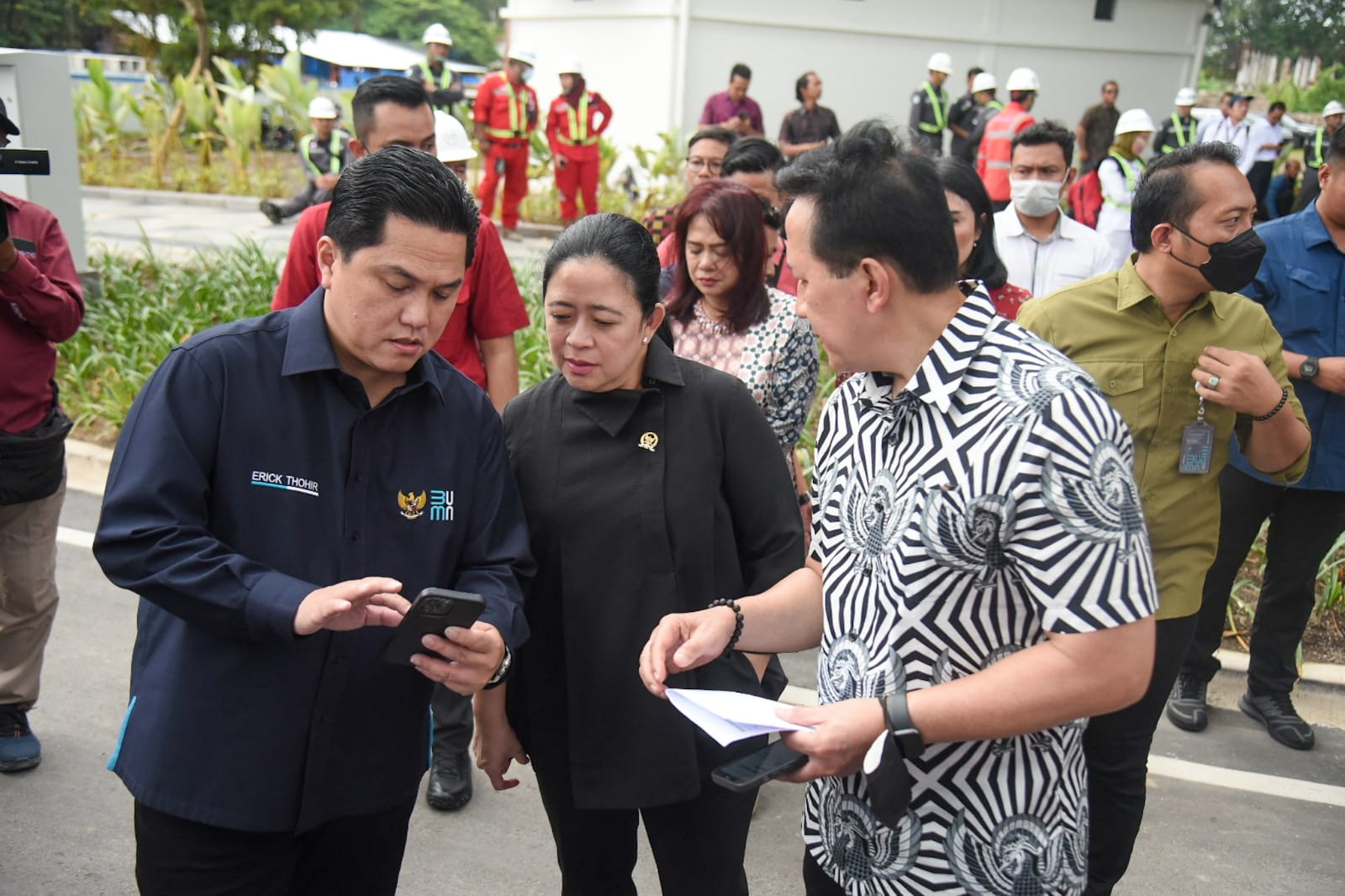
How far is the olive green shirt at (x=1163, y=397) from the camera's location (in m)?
2.97

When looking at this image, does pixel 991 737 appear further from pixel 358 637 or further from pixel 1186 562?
pixel 1186 562

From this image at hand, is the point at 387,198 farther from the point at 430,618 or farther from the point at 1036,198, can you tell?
the point at 1036,198

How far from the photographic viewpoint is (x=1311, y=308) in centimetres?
399

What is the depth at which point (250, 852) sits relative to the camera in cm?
206

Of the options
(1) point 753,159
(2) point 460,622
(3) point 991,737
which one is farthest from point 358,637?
(1) point 753,159

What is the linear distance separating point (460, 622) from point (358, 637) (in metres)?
0.25

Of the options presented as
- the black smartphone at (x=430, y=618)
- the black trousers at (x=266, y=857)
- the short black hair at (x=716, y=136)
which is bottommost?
the black trousers at (x=266, y=857)

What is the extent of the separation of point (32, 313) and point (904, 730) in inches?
122

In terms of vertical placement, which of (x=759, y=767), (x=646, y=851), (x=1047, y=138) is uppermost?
(x=1047, y=138)

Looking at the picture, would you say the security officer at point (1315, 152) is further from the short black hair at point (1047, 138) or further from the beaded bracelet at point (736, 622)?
the beaded bracelet at point (736, 622)

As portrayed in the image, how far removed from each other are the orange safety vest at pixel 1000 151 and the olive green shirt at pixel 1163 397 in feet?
23.4

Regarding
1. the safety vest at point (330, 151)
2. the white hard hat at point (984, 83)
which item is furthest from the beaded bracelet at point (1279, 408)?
the white hard hat at point (984, 83)

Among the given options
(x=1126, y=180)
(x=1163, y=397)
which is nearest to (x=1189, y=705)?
(x=1163, y=397)

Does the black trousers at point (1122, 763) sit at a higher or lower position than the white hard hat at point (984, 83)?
lower
